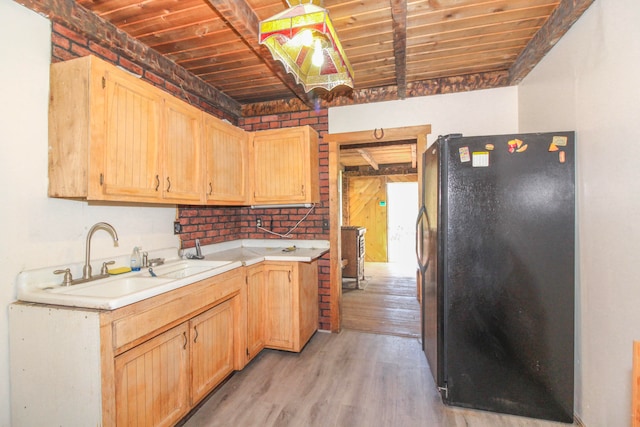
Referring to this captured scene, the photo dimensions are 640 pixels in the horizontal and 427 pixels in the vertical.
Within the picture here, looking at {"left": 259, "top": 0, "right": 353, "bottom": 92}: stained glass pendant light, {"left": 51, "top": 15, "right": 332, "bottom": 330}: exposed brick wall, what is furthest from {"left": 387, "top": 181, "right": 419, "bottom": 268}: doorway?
{"left": 259, "top": 0, "right": 353, "bottom": 92}: stained glass pendant light

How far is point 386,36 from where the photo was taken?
2086 millimetres

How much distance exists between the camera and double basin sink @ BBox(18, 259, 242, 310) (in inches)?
52.3

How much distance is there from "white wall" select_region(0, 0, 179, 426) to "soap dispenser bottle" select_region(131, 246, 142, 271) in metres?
0.31

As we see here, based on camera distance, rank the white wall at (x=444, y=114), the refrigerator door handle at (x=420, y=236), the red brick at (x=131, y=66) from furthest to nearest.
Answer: the white wall at (x=444, y=114), the refrigerator door handle at (x=420, y=236), the red brick at (x=131, y=66)

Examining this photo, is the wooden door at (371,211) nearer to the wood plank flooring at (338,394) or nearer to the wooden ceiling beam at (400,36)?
the wood plank flooring at (338,394)

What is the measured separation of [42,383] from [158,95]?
5.76 feet

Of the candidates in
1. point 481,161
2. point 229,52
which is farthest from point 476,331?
point 229,52

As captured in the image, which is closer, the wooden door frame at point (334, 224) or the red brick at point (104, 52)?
the red brick at point (104, 52)

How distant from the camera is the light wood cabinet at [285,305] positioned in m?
2.61

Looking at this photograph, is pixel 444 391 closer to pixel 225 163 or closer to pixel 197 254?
pixel 197 254

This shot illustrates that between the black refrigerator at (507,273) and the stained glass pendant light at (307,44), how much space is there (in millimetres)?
921

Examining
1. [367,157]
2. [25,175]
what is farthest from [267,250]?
[367,157]

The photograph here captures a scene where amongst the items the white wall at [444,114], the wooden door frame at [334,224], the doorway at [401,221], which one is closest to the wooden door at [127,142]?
the wooden door frame at [334,224]

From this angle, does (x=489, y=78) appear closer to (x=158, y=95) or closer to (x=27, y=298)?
(x=158, y=95)
